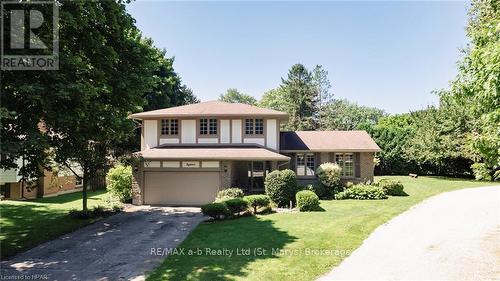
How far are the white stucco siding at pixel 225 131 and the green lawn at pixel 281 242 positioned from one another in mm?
7996

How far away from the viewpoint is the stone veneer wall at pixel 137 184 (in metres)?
22.3

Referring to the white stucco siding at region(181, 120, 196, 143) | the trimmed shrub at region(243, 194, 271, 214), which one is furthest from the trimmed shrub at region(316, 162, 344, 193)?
the white stucco siding at region(181, 120, 196, 143)

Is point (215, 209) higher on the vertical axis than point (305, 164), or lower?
lower

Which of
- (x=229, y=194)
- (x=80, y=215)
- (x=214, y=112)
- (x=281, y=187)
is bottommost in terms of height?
(x=80, y=215)

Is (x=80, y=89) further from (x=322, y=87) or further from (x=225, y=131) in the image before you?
(x=322, y=87)

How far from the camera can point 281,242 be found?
12.7 m

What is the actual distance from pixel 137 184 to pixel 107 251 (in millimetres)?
10282

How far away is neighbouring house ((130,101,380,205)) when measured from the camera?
21.8 meters

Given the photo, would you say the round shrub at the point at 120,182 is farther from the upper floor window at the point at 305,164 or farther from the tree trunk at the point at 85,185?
the upper floor window at the point at 305,164

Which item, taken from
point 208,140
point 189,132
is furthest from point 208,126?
point 189,132

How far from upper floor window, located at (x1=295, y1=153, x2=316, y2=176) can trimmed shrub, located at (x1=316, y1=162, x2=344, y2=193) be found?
2066mm

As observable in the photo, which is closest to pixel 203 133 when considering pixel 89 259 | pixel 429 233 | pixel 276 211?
pixel 276 211

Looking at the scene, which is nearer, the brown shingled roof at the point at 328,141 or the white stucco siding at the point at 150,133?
the white stucco siding at the point at 150,133

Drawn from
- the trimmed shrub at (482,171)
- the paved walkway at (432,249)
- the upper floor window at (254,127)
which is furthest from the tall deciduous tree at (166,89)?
the trimmed shrub at (482,171)
